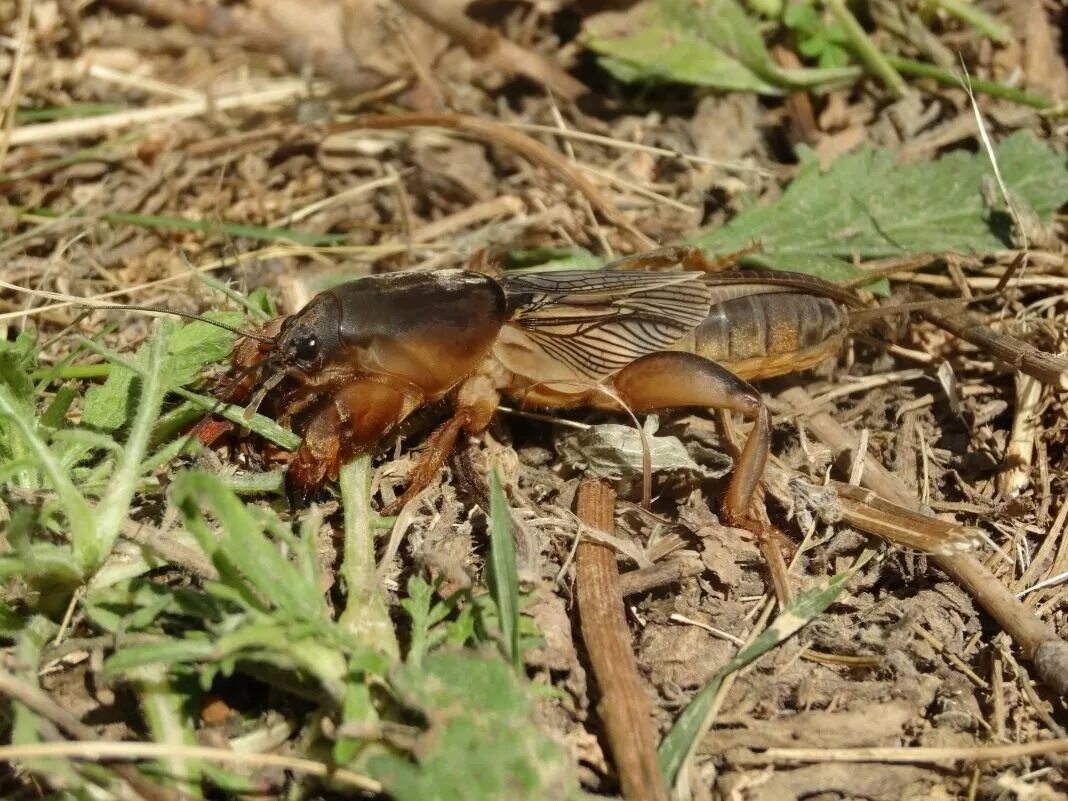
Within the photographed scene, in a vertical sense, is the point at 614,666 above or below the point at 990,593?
above

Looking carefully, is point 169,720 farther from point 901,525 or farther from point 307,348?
point 901,525

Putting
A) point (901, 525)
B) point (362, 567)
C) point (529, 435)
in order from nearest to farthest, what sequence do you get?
1. point (362, 567)
2. point (901, 525)
3. point (529, 435)

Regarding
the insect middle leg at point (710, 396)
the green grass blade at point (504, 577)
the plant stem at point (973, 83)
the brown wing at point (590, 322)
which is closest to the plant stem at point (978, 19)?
the plant stem at point (973, 83)

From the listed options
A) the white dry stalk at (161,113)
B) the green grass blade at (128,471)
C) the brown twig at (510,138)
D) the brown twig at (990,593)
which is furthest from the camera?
the white dry stalk at (161,113)

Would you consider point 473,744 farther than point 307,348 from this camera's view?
No

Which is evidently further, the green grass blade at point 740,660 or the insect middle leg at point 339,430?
the insect middle leg at point 339,430

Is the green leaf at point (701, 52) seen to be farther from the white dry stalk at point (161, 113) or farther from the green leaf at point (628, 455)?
the green leaf at point (628, 455)

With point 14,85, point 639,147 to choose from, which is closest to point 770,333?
point 639,147

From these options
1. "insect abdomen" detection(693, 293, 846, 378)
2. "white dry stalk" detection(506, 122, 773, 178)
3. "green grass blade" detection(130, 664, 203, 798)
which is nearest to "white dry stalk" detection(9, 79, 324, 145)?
"white dry stalk" detection(506, 122, 773, 178)
